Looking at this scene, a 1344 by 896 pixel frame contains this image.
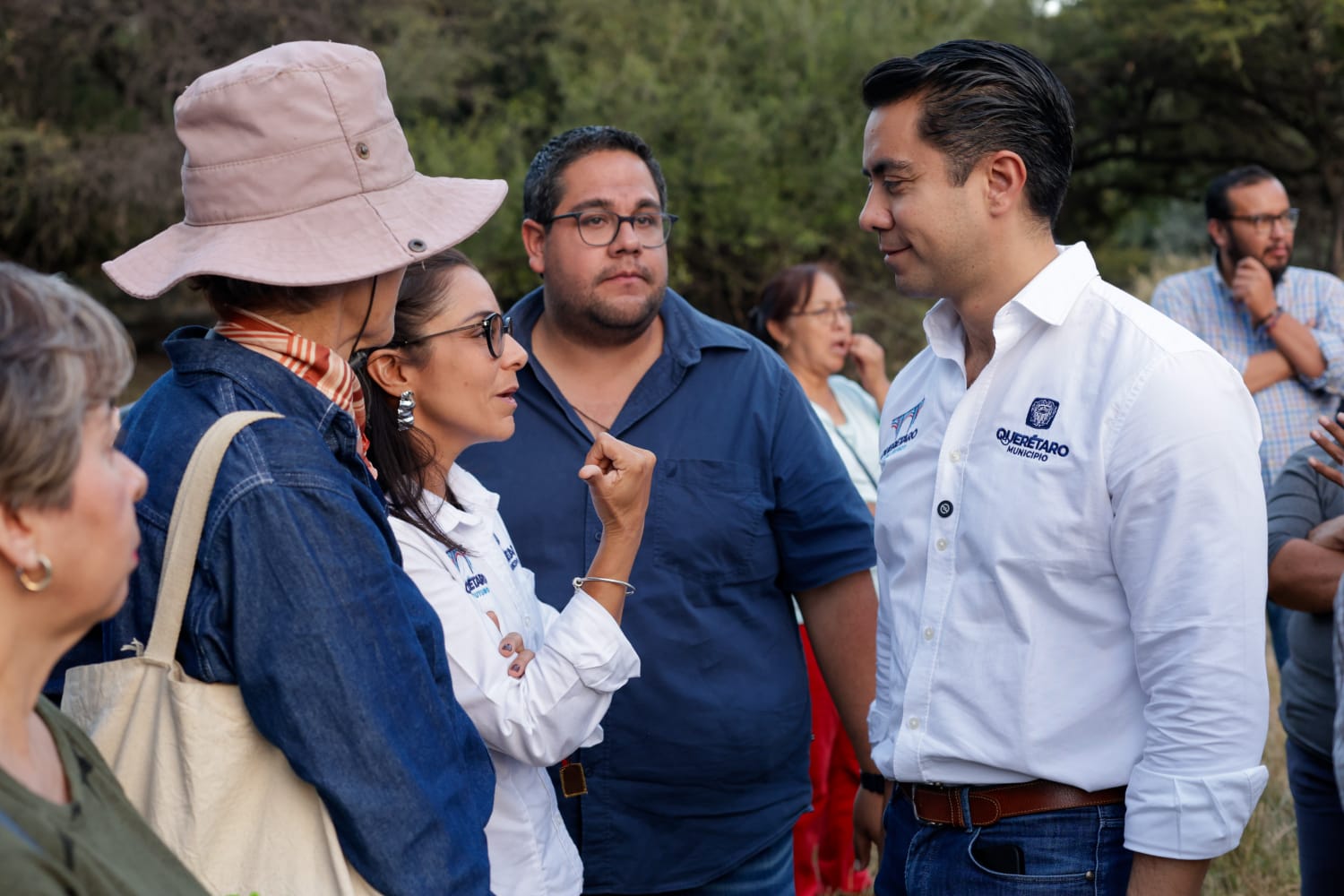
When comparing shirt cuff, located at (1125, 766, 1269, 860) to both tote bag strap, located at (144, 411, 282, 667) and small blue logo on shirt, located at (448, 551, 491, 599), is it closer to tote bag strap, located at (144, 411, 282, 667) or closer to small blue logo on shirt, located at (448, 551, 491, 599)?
small blue logo on shirt, located at (448, 551, 491, 599)

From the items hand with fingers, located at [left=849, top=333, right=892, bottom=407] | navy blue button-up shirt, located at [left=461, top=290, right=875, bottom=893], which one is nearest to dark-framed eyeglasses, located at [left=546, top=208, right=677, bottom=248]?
navy blue button-up shirt, located at [left=461, top=290, right=875, bottom=893]

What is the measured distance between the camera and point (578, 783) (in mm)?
3092

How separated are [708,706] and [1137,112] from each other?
19477 millimetres

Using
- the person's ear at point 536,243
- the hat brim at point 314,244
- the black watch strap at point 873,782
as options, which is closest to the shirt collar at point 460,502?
the hat brim at point 314,244

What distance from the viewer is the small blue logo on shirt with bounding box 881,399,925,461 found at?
8.43 feet

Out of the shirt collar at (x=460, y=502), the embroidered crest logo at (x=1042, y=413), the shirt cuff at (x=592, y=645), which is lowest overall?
the shirt cuff at (x=592, y=645)

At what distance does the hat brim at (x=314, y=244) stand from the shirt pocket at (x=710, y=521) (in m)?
1.29

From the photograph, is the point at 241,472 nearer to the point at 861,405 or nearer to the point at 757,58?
the point at 861,405

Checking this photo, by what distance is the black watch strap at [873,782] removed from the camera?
10.7 ft

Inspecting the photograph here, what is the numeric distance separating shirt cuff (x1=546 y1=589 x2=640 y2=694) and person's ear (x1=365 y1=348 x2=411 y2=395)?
579 mm

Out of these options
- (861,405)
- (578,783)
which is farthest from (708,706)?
(861,405)

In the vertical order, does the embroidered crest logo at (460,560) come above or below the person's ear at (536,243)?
below

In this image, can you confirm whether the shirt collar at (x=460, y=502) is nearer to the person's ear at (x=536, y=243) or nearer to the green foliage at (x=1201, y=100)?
the person's ear at (x=536, y=243)

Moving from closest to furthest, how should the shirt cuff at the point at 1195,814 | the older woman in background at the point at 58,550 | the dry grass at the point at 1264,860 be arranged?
the older woman in background at the point at 58,550, the shirt cuff at the point at 1195,814, the dry grass at the point at 1264,860
